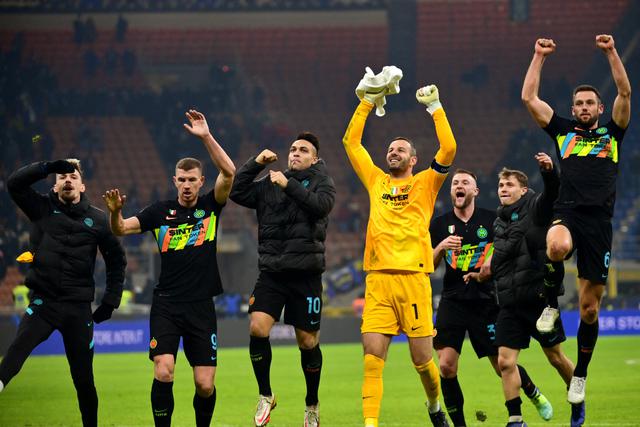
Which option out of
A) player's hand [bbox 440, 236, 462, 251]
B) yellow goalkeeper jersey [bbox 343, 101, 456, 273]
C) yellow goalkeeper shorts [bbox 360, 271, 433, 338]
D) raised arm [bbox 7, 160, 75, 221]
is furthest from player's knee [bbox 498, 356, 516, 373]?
raised arm [bbox 7, 160, 75, 221]

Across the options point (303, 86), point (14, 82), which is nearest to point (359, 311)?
point (303, 86)

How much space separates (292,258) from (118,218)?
1890 millimetres

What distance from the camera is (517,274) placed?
10484mm

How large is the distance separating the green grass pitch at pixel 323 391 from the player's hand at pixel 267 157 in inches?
129

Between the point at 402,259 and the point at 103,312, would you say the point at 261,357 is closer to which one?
the point at 103,312

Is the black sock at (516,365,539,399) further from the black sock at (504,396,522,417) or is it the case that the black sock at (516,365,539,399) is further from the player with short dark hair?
the black sock at (504,396,522,417)

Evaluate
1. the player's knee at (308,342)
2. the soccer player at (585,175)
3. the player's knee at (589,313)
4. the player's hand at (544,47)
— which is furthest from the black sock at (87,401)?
the player's hand at (544,47)

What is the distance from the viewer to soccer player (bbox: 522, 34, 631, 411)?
380 inches

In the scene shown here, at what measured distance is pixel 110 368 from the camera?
21.1 meters

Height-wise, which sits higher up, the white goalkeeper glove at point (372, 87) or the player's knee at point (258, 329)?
the white goalkeeper glove at point (372, 87)

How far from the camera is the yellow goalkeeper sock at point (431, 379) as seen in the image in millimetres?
9797

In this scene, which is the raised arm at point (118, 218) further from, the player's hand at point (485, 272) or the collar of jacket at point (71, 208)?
the player's hand at point (485, 272)

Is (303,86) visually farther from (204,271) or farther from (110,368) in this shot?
(204,271)

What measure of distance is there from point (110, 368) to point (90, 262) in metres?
11.2
